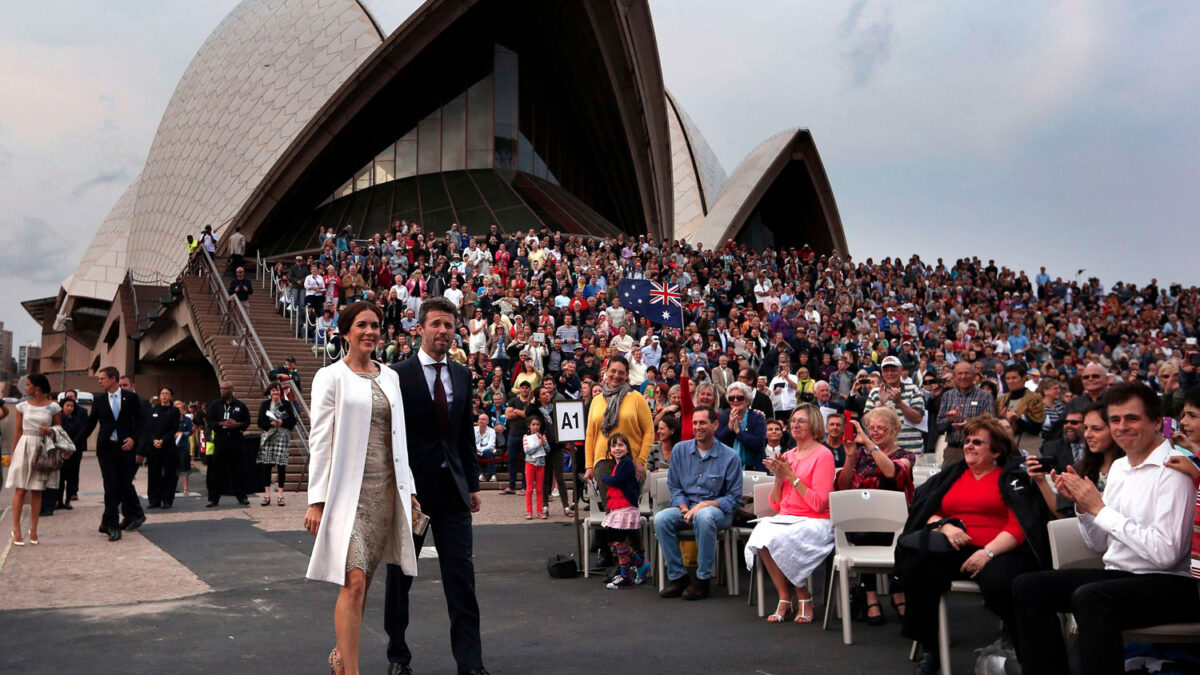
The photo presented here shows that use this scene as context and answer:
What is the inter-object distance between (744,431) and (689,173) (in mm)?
32752

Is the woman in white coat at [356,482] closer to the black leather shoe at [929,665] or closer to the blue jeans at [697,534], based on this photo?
the black leather shoe at [929,665]

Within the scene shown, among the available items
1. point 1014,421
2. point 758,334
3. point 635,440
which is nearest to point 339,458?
point 635,440

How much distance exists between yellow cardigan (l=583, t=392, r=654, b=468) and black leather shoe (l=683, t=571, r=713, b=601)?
1108 millimetres

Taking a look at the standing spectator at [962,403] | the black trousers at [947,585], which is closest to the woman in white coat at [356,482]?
the black trousers at [947,585]

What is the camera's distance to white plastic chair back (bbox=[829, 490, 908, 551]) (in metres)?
5.12

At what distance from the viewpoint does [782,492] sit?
575 centimetres

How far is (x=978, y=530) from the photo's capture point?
4.38 meters

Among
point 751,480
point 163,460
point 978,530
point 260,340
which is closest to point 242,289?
point 260,340

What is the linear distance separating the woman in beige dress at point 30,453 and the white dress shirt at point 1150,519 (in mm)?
7789

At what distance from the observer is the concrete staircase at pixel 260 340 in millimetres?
13938

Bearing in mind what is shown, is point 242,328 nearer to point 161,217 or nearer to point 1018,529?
point 1018,529

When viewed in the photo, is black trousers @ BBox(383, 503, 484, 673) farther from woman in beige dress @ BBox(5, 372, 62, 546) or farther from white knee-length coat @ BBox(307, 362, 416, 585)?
woman in beige dress @ BBox(5, 372, 62, 546)

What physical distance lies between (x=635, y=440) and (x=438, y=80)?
2589 cm

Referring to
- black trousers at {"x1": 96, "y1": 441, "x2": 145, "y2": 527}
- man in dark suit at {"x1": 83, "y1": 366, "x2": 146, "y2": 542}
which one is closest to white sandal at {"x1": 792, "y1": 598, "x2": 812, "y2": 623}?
man in dark suit at {"x1": 83, "y1": 366, "x2": 146, "y2": 542}
